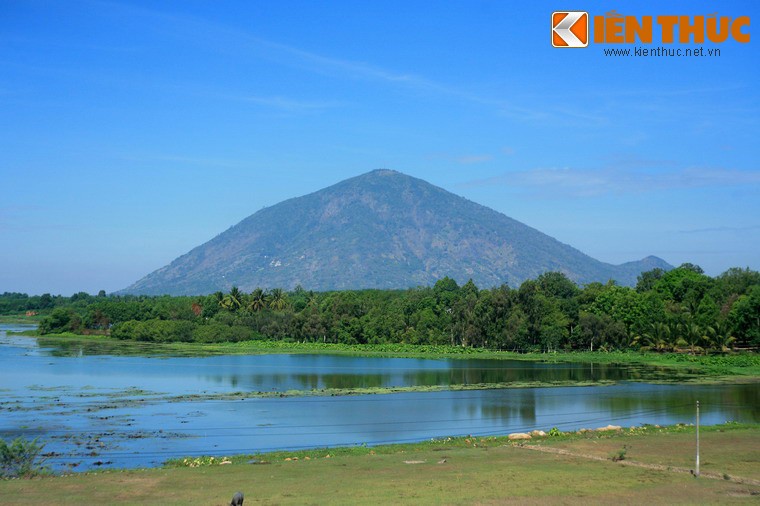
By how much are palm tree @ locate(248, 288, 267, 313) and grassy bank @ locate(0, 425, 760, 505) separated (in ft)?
360

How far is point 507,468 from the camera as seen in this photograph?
1010 inches

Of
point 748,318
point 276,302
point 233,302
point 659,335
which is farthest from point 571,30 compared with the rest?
point 233,302

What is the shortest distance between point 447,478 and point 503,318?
7743 centimetres

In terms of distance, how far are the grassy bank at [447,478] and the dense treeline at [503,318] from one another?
199ft

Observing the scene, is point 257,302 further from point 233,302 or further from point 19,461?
point 19,461

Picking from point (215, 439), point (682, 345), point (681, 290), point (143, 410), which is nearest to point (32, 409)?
point (143, 410)

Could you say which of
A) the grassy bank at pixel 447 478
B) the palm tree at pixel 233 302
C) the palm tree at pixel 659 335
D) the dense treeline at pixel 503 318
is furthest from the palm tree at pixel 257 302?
the grassy bank at pixel 447 478

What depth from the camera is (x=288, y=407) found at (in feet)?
150

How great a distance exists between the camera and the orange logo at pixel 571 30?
38.9 m

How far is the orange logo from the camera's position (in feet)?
128

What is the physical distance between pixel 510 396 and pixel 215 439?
23185 mm

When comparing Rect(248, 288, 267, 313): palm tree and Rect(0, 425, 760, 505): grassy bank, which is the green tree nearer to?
Rect(0, 425, 760, 505): grassy bank

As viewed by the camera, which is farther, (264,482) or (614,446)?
(614,446)

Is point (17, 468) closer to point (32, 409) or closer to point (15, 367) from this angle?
point (32, 409)
